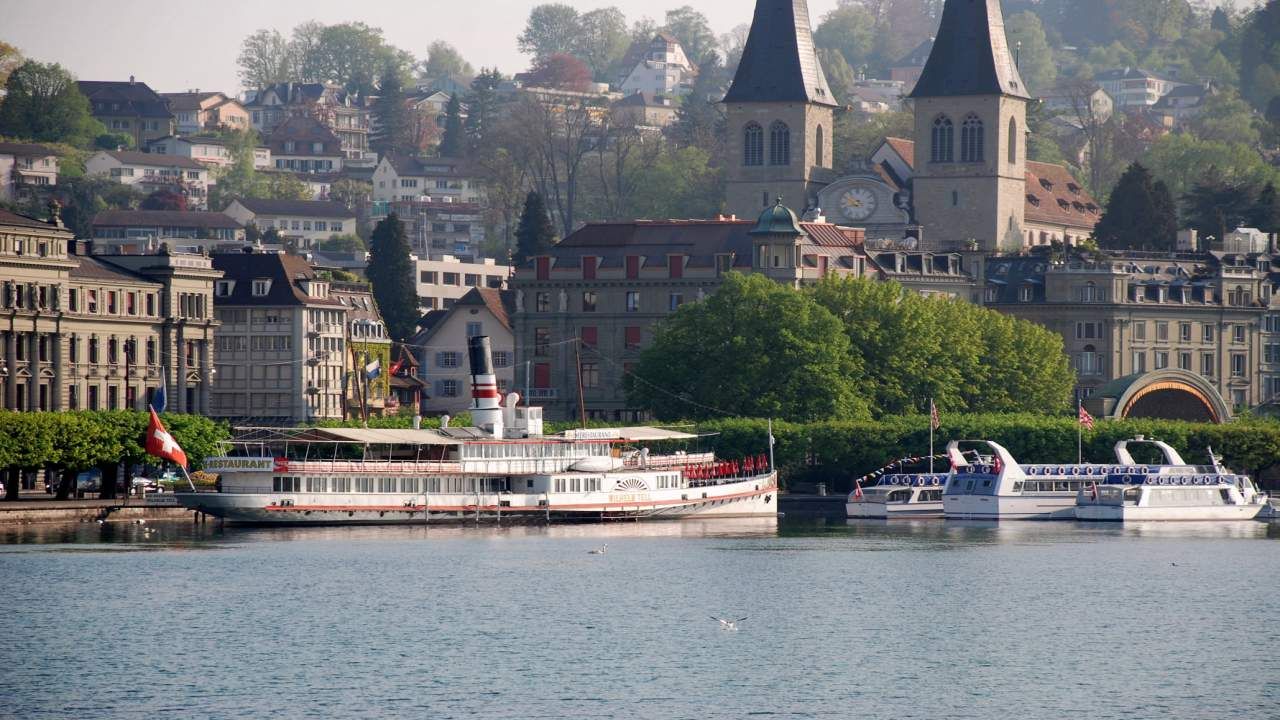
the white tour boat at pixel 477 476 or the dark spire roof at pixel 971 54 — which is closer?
the white tour boat at pixel 477 476

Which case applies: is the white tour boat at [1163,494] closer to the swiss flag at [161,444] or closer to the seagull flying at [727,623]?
the swiss flag at [161,444]

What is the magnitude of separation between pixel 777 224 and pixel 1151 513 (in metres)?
35.6

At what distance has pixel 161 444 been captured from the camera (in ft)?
402

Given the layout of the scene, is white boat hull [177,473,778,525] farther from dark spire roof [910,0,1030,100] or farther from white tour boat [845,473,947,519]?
dark spire roof [910,0,1030,100]

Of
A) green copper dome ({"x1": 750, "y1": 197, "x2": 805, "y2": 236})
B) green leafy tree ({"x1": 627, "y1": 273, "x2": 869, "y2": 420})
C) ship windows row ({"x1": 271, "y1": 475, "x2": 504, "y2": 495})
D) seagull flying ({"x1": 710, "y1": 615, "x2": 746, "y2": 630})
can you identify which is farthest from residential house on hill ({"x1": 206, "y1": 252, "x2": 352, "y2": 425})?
seagull flying ({"x1": 710, "y1": 615, "x2": 746, "y2": 630})

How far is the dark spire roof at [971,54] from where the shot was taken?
649 feet

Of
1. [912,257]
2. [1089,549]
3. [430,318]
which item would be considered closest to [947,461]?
[1089,549]

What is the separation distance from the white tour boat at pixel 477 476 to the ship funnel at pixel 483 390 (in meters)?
0.05

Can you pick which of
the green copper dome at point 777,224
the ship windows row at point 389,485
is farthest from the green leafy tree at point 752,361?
the ship windows row at point 389,485

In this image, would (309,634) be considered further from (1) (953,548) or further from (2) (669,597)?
(1) (953,548)

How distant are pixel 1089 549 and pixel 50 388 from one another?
2169 inches

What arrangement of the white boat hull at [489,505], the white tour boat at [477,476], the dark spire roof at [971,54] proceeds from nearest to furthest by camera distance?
the white boat hull at [489,505], the white tour boat at [477,476], the dark spire roof at [971,54]

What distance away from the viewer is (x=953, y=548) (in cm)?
11950

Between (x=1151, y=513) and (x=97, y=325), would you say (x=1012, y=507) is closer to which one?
(x=1151, y=513)
